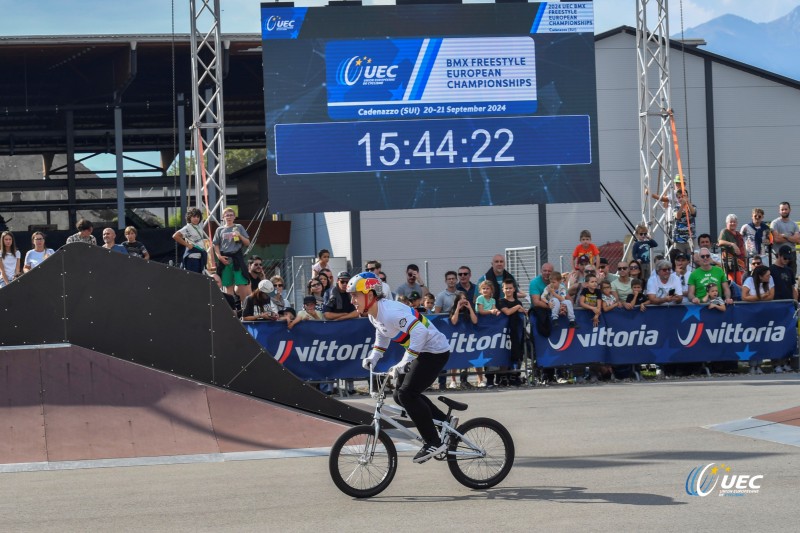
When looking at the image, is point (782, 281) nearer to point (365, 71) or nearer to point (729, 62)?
point (365, 71)

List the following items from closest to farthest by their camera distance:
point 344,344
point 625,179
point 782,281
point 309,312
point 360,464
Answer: point 360,464
point 344,344
point 309,312
point 782,281
point 625,179

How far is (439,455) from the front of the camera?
28.3 feet

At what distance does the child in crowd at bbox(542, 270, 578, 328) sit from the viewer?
55.7 feet

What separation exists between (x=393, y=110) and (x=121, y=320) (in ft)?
33.2

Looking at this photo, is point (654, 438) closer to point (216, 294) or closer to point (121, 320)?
point (216, 294)

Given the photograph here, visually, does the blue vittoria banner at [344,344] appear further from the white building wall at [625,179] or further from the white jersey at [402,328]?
the white building wall at [625,179]

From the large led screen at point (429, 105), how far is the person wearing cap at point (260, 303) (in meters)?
4.27

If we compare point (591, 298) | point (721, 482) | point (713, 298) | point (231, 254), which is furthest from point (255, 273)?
point (721, 482)

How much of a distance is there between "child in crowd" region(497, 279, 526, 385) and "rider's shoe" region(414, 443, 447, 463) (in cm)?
830

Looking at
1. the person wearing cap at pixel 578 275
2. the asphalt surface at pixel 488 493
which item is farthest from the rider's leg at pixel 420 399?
the person wearing cap at pixel 578 275

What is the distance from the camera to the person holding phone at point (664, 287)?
57.8ft

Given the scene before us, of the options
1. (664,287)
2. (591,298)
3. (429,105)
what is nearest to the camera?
(591,298)

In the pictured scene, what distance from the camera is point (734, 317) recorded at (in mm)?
17484

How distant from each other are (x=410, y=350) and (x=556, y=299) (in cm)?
850
